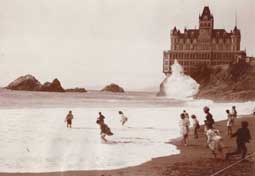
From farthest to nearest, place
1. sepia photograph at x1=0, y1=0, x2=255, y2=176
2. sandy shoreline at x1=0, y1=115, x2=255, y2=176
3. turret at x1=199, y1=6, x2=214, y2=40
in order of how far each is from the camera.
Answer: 1. turret at x1=199, y1=6, x2=214, y2=40
2. sepia photograph at x1=0, y1=0, x2=255, y2=176
3. sandy shoreline at x1=0, y1=115, x2=255, y2=176

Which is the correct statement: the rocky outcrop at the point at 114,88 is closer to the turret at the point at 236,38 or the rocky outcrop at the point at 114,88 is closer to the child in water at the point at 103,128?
→ the child in water at the point at 103,128

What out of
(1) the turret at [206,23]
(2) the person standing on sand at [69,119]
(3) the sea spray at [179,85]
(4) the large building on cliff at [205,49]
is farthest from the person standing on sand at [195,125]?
(2) the person standing on sand at [69,119]

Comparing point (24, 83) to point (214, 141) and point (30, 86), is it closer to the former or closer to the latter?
point (30, 86)

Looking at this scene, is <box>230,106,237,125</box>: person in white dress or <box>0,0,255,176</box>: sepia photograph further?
<box>230,106,237,125</box>: person in white dress

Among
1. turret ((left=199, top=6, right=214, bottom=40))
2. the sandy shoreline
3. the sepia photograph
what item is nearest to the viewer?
the sandy shoreline

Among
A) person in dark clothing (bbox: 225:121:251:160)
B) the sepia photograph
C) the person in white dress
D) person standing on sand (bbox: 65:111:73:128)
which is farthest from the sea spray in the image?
person standing on sand (bbox: 65:111:73:128)

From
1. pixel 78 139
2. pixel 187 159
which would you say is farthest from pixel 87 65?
pixel 187 159

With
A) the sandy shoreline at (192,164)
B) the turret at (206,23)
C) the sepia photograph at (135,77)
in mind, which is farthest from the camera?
the turret at (206,23)

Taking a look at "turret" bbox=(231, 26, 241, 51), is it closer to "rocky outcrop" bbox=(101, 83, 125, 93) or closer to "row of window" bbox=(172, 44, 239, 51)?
"row of window" bbox=(172, 44, 239, 51)
